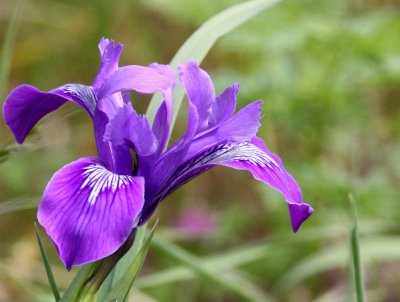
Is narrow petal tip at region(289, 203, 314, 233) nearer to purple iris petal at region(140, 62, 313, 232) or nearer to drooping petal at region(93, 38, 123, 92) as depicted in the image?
purple iris petal at region(140, 62, 313, 232)

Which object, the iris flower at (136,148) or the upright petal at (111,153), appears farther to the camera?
the upright petal at (111,153)

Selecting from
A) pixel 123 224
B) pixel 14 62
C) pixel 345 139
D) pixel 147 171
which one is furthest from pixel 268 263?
pixel 123 224

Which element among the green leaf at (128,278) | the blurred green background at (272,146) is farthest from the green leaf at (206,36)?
the blurred green background at (272,146)

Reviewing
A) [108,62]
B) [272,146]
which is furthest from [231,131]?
[272,146]

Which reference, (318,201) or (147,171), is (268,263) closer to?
(318,201)

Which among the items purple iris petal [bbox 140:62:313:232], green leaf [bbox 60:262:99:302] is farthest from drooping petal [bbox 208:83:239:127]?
green leaf [bbox 60:262:99:302]

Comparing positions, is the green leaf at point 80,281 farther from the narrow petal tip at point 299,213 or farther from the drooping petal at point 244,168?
the narrow petal tip at point 299,213
